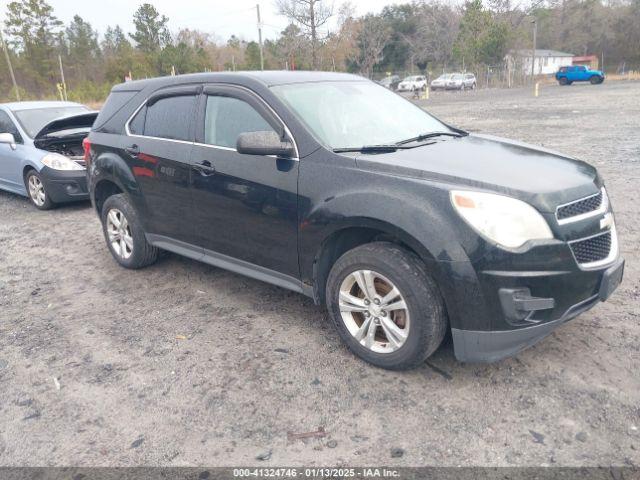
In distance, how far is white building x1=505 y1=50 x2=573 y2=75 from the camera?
49406 millimetres

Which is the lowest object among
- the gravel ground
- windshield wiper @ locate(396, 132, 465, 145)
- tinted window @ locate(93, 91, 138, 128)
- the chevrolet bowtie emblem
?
the gravel ground

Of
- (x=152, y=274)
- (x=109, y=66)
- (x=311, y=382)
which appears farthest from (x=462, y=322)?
(x=109, y=66)

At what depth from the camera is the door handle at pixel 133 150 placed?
188 inches

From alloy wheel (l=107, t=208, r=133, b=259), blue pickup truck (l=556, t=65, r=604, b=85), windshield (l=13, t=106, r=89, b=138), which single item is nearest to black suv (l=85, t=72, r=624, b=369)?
alloy wheel (l=107, t=208, r=133, b=259)

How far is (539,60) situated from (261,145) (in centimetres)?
6848

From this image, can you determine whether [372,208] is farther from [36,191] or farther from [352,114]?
[36,191]

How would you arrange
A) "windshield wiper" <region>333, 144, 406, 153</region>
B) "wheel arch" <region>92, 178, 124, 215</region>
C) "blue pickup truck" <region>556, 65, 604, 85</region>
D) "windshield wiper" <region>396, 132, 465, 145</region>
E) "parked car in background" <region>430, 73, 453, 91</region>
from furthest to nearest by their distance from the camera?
"parked car in background" <region>430, 73, 453, 91</region> < "blue pickup truck" <region>556, 65, 604, 85</region> < "wheel arch" <region>92, 178, 124, 215</region> < "windshield wiper" <region>396, 132, 465, 145</region> < "windshield wiper" <region>333, 144, 406, 153</region>

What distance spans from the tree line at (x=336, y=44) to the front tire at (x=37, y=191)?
3331 cm

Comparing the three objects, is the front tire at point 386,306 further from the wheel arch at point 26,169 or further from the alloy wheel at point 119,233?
the wheel arch at point 26,169

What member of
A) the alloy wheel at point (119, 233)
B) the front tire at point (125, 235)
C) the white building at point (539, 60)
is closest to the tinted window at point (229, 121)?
the front tire at point (125, 235)

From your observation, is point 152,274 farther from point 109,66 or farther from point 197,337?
point 109,66

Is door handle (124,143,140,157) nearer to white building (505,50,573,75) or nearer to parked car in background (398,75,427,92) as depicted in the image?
parked car in background (398,75,427,92)

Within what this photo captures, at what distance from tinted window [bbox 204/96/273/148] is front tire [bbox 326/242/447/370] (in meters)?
1.23

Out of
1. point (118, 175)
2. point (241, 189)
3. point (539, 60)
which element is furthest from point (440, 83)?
point (241, 189)
